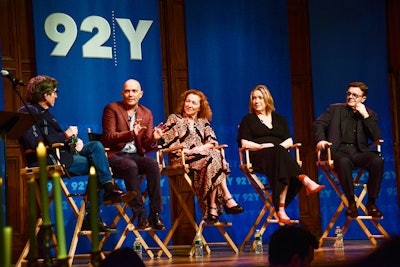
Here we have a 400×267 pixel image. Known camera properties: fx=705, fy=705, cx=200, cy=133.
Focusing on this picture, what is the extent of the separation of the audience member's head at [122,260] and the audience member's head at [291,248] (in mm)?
758

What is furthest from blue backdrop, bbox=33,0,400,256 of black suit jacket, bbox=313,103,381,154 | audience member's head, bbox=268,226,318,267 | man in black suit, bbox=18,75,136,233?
audience member's head, bbox=268,226,318,267

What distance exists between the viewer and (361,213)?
23.2ft

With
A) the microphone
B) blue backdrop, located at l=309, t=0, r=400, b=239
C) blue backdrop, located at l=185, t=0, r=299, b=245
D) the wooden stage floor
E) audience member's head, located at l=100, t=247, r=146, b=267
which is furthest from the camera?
blue backdrop, located at l=309, t=0, r=400, b=239

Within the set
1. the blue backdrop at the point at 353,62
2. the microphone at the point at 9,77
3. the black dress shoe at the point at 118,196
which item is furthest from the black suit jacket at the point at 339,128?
the microphone at the point at 9,77

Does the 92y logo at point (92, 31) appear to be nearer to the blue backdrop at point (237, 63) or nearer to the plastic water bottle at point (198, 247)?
the blue backdrop at point (237, 63)

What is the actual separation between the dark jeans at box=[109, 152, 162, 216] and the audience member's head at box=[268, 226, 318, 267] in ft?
11.9

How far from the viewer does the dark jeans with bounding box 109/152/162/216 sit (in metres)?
5.40

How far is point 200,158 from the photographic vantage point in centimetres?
581

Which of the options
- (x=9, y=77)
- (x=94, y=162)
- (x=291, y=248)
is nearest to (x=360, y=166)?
(x=94, y=162)

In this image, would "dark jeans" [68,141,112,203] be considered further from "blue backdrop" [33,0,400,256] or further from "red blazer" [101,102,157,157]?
"blue backdrop" [33,0,400,256]

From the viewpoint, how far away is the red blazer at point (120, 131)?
18.3ft

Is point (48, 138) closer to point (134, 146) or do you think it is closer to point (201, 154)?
point (134, 146)

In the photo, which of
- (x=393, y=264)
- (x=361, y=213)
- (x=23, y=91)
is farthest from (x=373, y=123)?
(x=393, y=264)

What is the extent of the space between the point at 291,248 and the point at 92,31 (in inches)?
194
